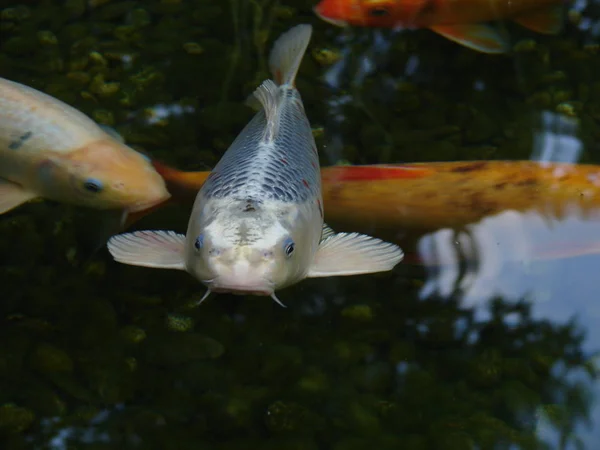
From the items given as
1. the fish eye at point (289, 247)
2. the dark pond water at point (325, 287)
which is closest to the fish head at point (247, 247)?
the fish eye at point (289, 247)

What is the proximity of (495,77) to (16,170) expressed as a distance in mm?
2108

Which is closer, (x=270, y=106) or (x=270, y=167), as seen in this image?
(x=270, y=167)

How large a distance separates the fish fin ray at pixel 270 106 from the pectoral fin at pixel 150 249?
16.1 inches

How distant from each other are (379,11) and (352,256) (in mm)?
1721

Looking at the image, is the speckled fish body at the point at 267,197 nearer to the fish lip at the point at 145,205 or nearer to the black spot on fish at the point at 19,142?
the fish lip at the point at 145,205

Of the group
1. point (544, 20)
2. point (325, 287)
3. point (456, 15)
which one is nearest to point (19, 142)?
point (325, 287)

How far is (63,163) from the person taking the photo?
96.0 inches

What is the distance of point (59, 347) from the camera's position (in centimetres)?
212

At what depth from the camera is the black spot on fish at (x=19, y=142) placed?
2.48 metres

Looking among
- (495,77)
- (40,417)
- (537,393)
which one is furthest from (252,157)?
(495,77)

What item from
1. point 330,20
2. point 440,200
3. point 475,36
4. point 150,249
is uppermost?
point 475,36

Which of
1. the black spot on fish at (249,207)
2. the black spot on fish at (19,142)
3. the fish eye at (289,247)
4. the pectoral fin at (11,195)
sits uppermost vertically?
the black spot on fish at (249,207)

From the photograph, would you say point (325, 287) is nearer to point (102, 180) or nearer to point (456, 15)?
point (102, 180)

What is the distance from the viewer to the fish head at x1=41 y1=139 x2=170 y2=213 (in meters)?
2.41
